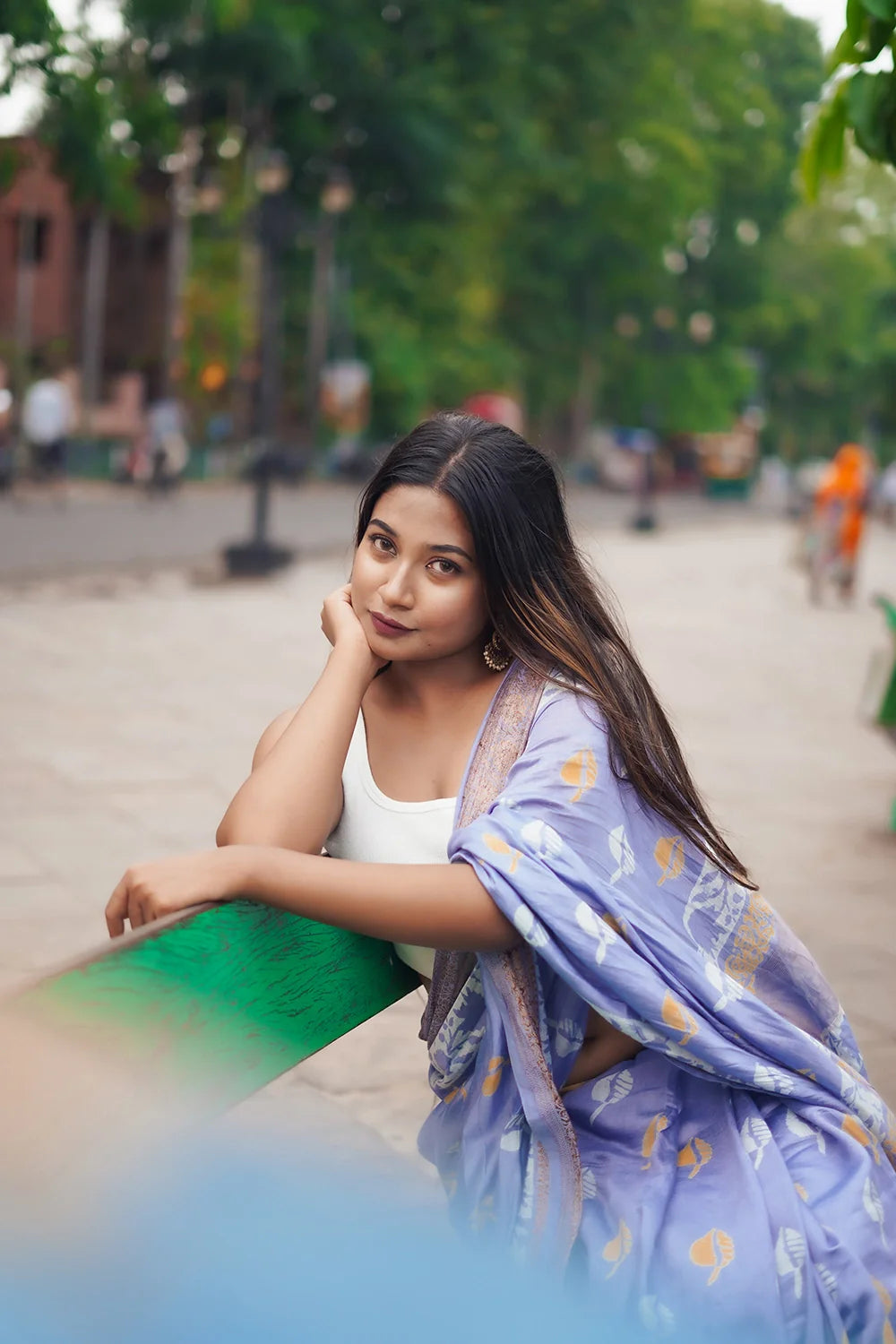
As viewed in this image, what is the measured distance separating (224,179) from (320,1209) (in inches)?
1471

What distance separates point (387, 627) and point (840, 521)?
1477cm

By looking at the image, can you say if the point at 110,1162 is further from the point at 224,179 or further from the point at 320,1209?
the point at 224,179

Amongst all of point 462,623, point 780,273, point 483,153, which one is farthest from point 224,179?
point 462,623

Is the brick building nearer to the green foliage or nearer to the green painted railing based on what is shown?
the green foliage

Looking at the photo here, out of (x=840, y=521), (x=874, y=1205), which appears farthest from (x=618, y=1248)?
(x=840, y=521)

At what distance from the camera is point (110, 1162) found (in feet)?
4.02

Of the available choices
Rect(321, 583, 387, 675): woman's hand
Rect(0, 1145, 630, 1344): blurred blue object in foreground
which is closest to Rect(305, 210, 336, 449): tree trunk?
Rect(321, 583, 387, 675): woman's hand

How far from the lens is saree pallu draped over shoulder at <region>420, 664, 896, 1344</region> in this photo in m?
1.81

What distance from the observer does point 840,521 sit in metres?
16.3

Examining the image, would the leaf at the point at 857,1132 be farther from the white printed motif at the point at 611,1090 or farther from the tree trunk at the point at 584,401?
the tree trunk at the point at 584,401

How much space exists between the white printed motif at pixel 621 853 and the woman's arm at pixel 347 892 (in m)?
0.15

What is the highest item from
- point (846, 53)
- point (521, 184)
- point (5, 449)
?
point (521, 184)

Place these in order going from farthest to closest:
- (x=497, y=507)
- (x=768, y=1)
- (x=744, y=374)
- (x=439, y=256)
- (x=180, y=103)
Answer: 1. (x=744, y=374)
2. (x=768, y=1)
3. (x=439, y=256)
4. (x=180, y=103)
5. (x=497, y=507)

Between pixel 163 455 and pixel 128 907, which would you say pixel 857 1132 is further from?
pixel 163 455
